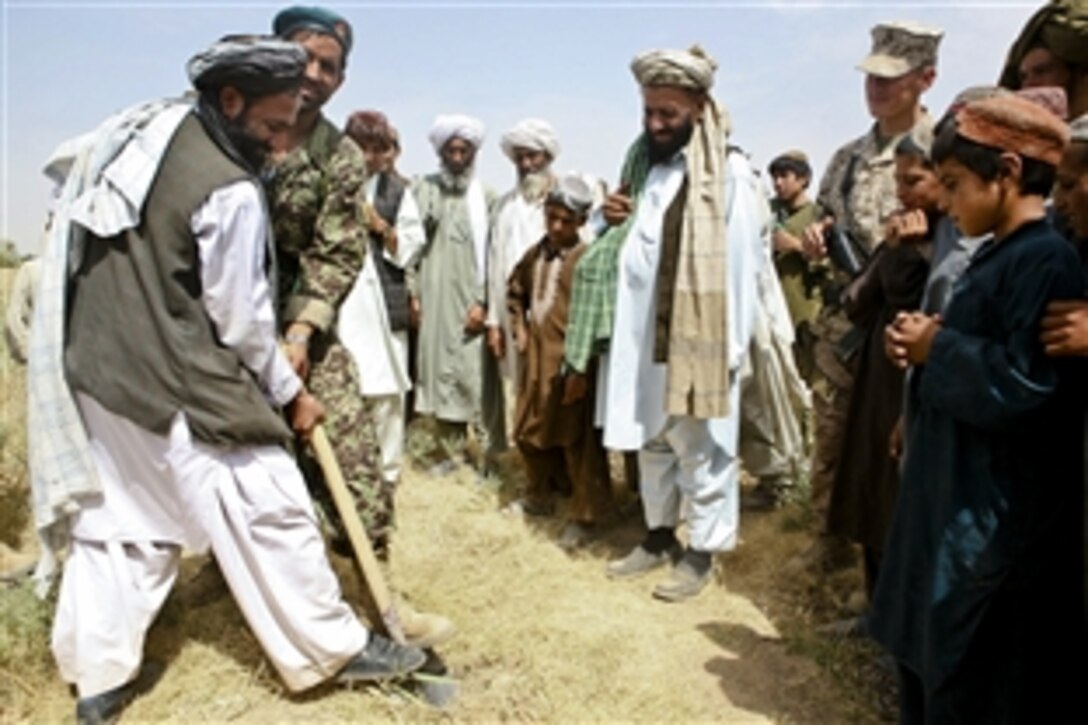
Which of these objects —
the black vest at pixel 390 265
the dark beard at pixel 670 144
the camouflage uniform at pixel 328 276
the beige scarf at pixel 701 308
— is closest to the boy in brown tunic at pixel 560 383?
the dark beard at pixel 670 144

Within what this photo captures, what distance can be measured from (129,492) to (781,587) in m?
2.74

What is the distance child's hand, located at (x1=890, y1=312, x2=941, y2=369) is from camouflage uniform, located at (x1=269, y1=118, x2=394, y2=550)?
1.87 meters

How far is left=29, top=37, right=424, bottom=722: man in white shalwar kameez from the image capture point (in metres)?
2.54

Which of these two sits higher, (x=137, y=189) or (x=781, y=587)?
(x=137, y=189)

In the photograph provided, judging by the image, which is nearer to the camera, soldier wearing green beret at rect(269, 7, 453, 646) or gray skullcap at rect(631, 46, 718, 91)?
soldier wearing green beret at rect(269, 7, 453, 646)

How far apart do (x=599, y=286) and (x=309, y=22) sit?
5.49 feet

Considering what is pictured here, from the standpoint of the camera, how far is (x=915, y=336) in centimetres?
223

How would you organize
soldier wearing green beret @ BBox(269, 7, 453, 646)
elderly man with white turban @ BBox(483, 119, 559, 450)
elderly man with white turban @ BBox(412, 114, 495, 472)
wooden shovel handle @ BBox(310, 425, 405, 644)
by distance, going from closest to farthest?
wooden shovel handle @ BBox(310, 425, 405, 644)
soldier wearing green beret @ BBox(269, 7, 453, 646)
elderly man with white turban @ BBox(483, 119, 559, 450)
elderly man with white turban @ BBox(412, 114, 495, 472)

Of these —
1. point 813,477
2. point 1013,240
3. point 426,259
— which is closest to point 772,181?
point 426,259

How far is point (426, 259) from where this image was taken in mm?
6168

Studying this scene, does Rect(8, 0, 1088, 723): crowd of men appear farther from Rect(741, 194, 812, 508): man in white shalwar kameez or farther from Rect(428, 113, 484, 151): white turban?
Rect(428, 113, 484, 151): white turban

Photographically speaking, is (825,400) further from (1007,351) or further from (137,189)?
(137,189)

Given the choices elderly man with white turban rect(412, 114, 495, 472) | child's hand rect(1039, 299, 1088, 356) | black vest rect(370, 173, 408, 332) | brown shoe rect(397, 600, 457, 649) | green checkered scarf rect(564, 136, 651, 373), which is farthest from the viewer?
elderly man with white turban rect(412, 114, 495, 472)

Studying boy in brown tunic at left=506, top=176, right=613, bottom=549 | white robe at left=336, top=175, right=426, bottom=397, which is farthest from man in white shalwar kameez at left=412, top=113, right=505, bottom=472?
white robe at left=336, top=175, right=426, bottom=397
